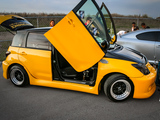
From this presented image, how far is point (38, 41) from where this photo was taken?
14.8 feet

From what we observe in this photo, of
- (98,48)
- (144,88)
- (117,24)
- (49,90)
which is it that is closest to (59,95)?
(49,90)

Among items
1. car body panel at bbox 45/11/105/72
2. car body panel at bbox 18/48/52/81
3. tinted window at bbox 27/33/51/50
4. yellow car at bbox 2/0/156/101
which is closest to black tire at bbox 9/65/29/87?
car body panel at bbox 18/48/52/81

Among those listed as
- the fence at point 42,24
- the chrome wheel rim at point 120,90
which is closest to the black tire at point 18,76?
the chrome wheel rim at point 120,90

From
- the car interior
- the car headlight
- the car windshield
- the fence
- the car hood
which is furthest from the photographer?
the fence

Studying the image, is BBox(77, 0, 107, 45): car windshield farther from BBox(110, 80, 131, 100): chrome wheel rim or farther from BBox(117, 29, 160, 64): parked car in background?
BBox(117, 29, 160, 64): parked car in background

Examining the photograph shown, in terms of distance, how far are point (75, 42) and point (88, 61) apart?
0.50 meters

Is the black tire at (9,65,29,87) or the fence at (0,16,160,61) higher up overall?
the fence at (0,16,160,61)

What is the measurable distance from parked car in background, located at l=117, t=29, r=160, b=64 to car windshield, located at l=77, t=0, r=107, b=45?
3.02 meters

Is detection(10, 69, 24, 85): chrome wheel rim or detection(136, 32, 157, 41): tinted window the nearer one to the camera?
detection(10, 69, 24, 85): chrome wheel rim

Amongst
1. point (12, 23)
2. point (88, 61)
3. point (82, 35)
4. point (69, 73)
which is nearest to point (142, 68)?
point (88, 61)

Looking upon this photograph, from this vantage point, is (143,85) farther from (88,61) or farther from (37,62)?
(37,62)

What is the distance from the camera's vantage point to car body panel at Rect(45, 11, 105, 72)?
354 cm

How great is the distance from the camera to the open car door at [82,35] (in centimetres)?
350

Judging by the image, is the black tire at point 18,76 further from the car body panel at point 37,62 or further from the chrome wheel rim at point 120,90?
the chrome wheel rim at point 120,90
